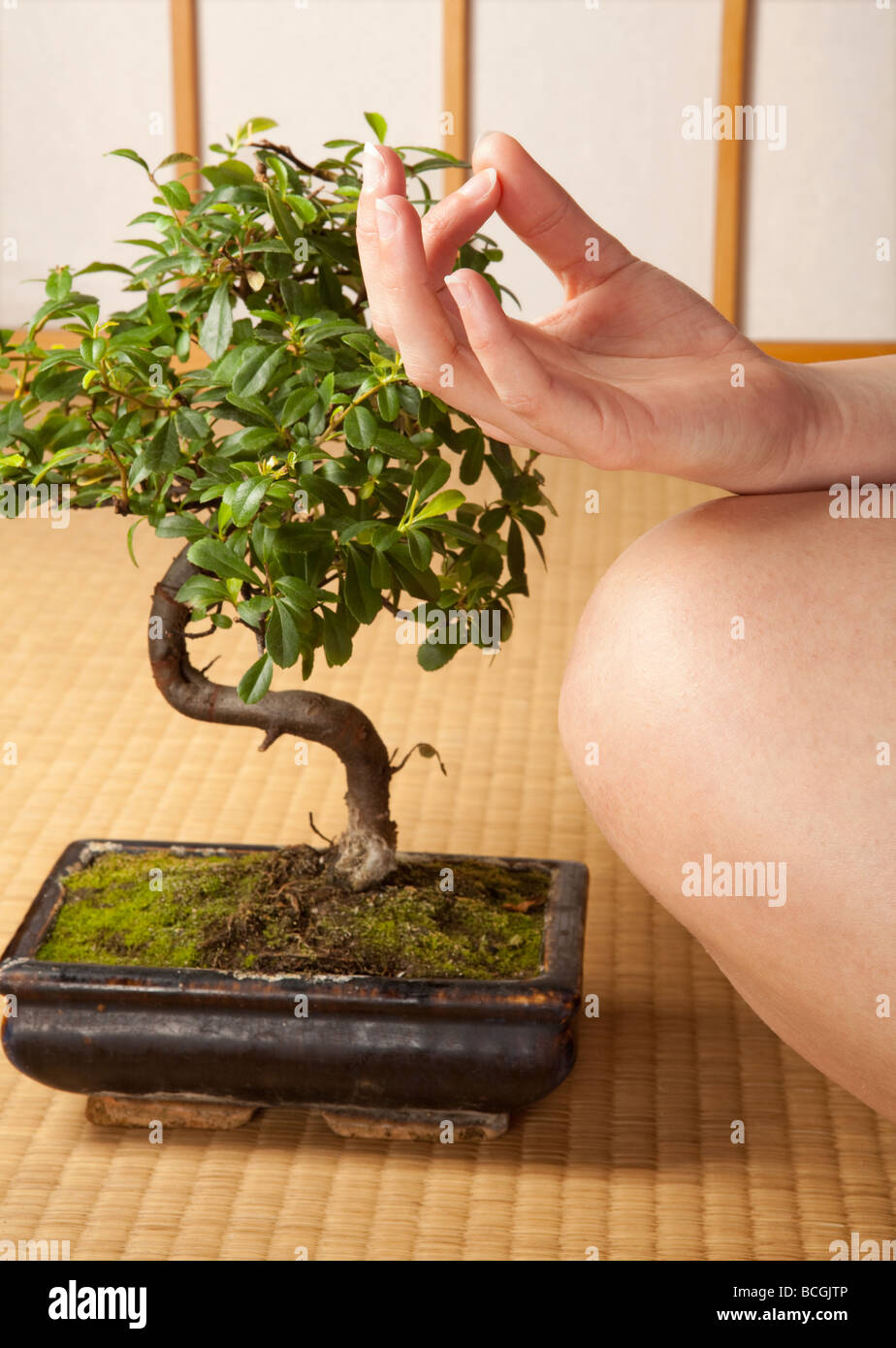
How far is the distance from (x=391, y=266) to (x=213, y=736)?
1020 millimetres

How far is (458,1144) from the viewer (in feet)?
3.37

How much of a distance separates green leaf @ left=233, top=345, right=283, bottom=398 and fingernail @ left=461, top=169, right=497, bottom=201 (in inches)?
7.1

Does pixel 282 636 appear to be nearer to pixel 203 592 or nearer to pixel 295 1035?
pixel 203 592

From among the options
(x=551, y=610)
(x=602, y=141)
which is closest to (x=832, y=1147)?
(x=551, y=610)

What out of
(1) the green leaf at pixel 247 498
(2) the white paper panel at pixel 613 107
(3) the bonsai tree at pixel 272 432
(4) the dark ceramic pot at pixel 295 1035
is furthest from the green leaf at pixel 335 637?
(2) the white paper panel at pixel 613 107

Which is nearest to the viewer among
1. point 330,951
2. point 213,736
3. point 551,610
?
point 330,951

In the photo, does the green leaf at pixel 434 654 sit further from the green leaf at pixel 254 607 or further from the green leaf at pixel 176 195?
the green leaf at pixel 176 195

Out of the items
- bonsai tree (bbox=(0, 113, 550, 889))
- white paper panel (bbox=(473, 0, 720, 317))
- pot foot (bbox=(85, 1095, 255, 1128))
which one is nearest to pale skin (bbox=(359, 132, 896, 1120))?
bonsai tree (bbox=(0, 113, 550, 889))

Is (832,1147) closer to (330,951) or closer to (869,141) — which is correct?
(330,951)

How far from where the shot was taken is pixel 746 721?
2.41 ft

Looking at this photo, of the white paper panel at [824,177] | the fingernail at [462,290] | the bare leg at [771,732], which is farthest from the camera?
the white paper panel at [824,177]

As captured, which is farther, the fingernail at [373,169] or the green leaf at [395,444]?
the green leaf at [395,444]

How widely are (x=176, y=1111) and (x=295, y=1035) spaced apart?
131 millimetres

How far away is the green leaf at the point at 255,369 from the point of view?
86cm
